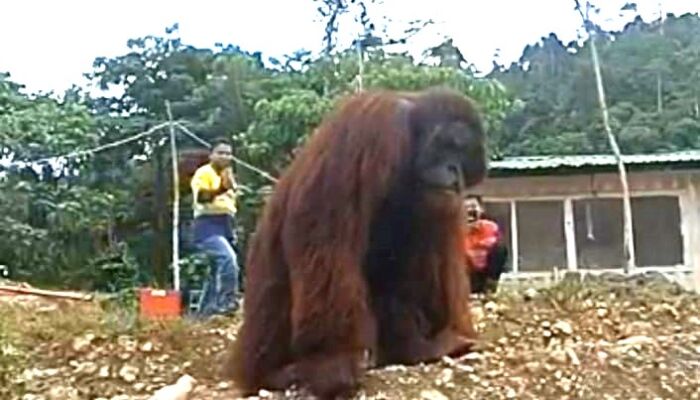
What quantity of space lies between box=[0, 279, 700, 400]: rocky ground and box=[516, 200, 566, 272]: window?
7.14m

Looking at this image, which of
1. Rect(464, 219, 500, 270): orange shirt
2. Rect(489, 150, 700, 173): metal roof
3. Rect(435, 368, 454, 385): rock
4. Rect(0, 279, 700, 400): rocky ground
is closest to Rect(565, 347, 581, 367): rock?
Rect(0, 279, 700, 400): rocky ground

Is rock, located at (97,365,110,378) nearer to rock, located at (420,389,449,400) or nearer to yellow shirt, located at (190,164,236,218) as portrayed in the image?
yellow shirt, located at (190,164,236,218)

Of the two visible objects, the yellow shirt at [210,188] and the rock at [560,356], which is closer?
the rock at [560,356]

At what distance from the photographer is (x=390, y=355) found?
399 centimetres

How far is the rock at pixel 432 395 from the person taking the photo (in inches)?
122

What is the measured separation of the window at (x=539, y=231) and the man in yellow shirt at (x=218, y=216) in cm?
883

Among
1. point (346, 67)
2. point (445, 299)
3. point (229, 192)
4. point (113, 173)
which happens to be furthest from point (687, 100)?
point (445, 299)

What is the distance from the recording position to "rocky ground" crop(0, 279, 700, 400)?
322 centimetres

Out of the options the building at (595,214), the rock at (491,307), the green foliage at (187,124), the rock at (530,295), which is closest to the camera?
the rock at (491,307)

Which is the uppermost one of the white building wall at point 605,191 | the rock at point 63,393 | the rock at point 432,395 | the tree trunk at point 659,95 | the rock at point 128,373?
the tree trunk at point 659,95

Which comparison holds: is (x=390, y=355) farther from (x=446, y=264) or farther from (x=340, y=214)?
(x=340, y=214)

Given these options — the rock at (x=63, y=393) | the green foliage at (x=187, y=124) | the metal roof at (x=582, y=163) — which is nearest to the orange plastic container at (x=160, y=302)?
the rock at (x=63, y=393)

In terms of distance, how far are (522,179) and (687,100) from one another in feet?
40.9

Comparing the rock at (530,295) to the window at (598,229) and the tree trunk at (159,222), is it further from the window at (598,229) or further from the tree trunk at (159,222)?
the tree trunk at (159,222)
